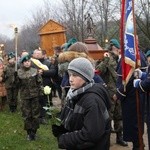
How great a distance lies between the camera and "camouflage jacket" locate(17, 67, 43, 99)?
28.5 feet

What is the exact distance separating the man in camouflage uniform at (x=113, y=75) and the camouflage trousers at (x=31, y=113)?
1.53m

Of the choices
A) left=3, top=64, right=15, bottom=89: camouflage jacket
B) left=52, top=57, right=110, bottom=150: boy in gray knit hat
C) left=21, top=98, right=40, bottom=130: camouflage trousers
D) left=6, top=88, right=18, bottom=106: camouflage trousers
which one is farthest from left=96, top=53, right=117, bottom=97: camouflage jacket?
left=6, top=88, right=18, bottom=106: camouflage trousers

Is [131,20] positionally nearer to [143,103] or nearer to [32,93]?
[143,103]

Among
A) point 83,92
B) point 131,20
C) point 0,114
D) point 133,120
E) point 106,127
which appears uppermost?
point 131,20

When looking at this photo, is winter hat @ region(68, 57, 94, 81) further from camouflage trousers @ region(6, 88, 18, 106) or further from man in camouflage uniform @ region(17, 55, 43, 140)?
camouflage trousers @ region(6, 88, 18, 106)

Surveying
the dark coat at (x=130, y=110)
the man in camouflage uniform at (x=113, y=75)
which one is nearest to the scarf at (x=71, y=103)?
the dark coat at (x=130, y=110)

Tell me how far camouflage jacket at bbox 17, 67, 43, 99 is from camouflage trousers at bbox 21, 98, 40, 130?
0.12 meters

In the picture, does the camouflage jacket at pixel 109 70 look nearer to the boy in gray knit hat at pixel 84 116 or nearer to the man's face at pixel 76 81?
the boy in gray knit hat at pixel 84 116

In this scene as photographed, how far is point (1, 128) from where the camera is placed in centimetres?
984

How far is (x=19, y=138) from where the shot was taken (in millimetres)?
8812

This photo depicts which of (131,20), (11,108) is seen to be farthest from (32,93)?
(11,108)

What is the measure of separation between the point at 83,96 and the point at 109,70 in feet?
15.4

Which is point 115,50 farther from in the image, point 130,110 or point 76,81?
point 76,81

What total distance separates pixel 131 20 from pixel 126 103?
1616 mm
